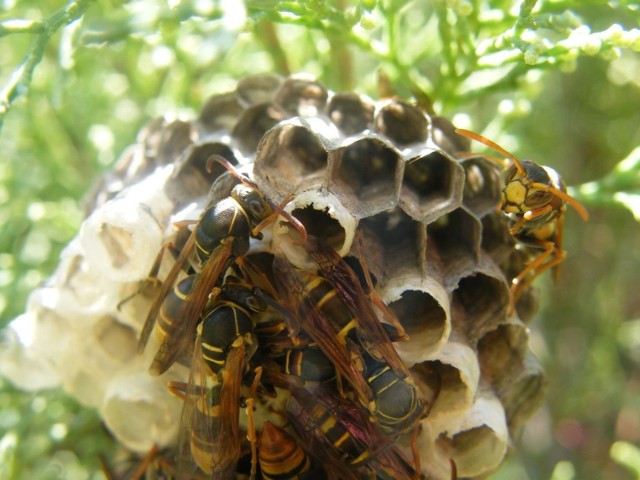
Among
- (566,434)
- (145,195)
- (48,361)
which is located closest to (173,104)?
(145,195)

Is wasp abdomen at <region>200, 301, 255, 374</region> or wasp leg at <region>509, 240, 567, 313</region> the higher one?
wasp abdomen at <region>200, 301, 255, 374</region>

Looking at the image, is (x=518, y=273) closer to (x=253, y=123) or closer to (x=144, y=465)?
(x=253, y=123)

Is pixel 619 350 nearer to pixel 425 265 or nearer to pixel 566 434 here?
pixel 566 434

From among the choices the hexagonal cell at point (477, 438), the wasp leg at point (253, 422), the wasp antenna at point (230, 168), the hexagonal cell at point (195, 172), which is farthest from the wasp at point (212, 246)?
the hexagonal cell at point (477, 438)

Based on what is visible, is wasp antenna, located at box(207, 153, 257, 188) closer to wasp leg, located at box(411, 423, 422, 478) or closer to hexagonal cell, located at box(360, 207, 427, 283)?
hexagonal cell, located at box(360, 207, 427, 283)

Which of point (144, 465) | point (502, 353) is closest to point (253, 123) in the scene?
point (502, 353)

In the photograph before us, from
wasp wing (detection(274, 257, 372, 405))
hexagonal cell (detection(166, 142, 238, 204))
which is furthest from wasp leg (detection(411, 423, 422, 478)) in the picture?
hexagonal cell (detection(166, 142, 238, 204))
